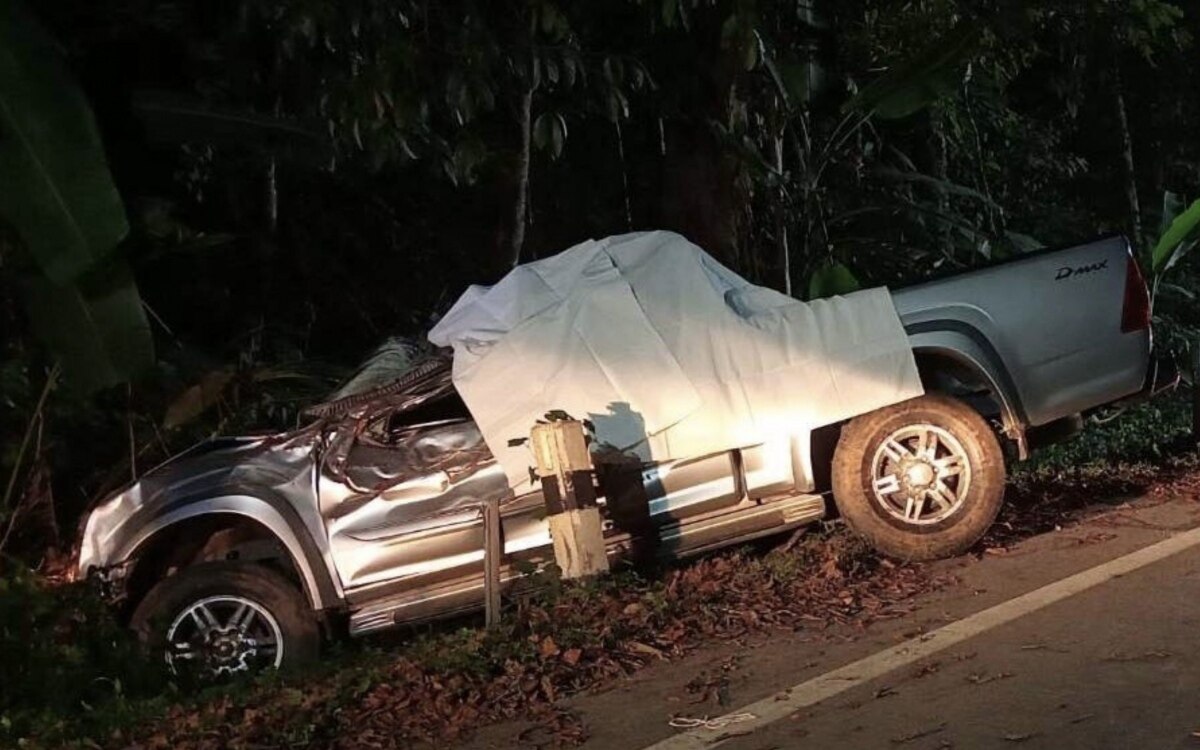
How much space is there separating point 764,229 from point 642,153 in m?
1.38

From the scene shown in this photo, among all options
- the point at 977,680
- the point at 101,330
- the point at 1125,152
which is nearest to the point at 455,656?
the point at 977,680

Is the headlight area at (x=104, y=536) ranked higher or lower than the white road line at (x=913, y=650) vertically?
higher

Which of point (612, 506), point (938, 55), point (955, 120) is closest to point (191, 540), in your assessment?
point (612, 506)

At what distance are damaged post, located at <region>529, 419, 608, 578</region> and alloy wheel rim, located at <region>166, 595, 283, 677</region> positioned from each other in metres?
1.44

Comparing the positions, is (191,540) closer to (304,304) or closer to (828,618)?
(828,618)

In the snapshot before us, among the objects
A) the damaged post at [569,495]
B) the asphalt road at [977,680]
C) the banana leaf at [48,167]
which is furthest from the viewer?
the damaged post at [569,495]

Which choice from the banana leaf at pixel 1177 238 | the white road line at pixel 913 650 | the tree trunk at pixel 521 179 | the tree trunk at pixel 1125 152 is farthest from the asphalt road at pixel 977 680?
the tree trunk at pixel 1125 152

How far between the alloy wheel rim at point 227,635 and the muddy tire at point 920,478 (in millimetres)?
2869

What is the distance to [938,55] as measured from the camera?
10.4 meters

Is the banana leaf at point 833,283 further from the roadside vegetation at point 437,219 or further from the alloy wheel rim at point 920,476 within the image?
the alloy wheel rim at point 920,476

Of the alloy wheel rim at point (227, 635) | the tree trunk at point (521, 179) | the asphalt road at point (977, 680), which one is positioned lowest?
the asphalt road at point (977, 680)

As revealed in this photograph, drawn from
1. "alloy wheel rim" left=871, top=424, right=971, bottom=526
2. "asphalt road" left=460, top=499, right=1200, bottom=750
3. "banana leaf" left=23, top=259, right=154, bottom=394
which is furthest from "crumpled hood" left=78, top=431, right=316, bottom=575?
"alloy wheel rim" left=871, top=424, right=971, bottom=526

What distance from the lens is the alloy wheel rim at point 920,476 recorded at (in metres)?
6.81

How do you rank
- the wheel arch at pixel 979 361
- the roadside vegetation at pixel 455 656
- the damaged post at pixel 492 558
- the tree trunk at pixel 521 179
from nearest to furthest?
the roadside vegetation at pixel 455 656, the damaged post at pixel 492 558, the wheel arch at pixel 979 361, the tree trunk at pixel 521 179
